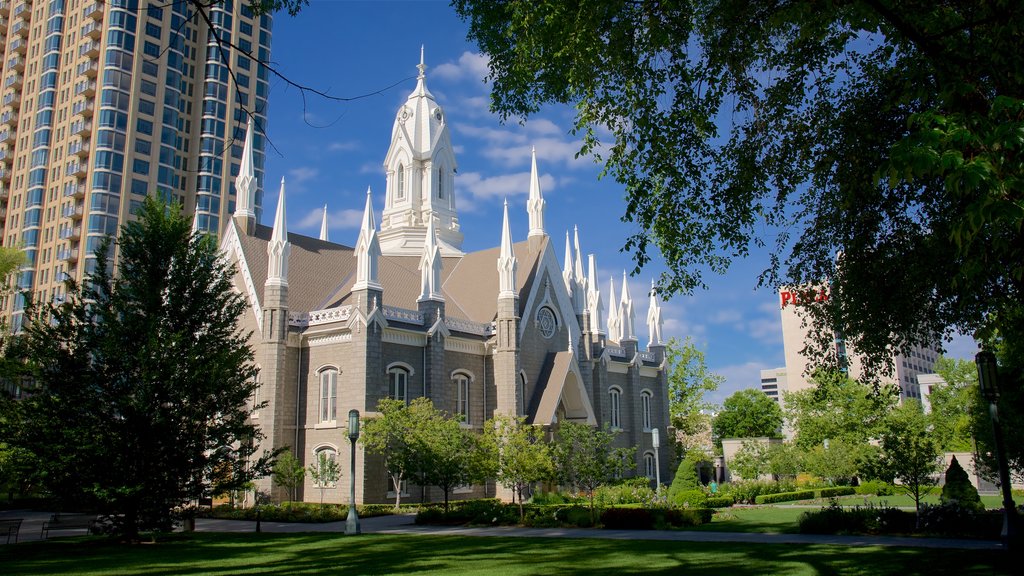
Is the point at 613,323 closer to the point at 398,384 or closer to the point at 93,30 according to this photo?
the point at 398,384

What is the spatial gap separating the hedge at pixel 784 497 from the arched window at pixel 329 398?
2137 centimetres

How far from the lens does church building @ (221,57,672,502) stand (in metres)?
35.1

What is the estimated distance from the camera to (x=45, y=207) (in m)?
77.6

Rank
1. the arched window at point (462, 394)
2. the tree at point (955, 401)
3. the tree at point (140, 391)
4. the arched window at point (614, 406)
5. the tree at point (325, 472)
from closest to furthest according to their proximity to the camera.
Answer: the tree at point (140, 391) → the tree at point (325, 472) → the arched window at point (462, 394) → the arched window at point (614, 406) → the tree at point (955, 401)

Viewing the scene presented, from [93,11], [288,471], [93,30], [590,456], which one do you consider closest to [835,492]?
[590,456]

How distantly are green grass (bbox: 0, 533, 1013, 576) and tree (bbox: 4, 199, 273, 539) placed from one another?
64.3 inches

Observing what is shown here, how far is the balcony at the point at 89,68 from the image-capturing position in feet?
250

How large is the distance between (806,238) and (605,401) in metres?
31.9

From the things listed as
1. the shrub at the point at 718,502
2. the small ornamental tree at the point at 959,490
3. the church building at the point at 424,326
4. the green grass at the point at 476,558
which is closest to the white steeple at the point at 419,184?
the church building at the point at 424,326

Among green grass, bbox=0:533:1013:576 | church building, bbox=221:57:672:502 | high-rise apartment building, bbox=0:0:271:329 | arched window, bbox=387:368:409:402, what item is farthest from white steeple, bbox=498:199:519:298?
high-rise apartment building, bbox=0:0:271:329

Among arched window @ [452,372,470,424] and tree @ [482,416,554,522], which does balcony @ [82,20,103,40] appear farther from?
tree @ [482,416,554,522]

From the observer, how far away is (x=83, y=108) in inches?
2982

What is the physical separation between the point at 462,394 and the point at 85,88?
2375 inches

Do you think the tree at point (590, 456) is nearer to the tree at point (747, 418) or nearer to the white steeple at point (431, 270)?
the white steeple at point (431, 270)
